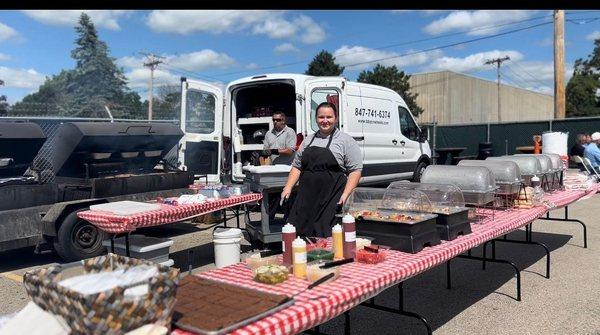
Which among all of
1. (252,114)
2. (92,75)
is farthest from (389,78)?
(92,75)

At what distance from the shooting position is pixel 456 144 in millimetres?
21047

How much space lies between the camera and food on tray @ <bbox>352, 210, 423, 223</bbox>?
3140mm

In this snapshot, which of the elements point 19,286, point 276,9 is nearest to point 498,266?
point 276,9

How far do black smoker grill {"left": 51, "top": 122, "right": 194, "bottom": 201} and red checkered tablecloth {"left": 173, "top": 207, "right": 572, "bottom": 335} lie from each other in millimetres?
4326

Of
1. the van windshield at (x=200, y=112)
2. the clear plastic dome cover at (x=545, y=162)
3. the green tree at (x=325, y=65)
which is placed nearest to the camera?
the clear plastic dome cover at (x=545, y=162)

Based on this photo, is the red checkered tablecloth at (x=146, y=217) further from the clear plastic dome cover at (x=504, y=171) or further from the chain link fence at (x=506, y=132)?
the chain link fence at (x=506, y=132)

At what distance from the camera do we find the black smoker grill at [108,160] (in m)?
6.19

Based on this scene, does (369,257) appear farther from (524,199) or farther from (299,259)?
(524,199)

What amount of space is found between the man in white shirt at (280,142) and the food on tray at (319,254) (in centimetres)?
463

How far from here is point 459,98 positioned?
4312cm

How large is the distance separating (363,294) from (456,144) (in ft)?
65.4

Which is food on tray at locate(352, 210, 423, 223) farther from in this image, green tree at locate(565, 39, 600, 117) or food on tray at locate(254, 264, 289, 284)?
green tree at locate(565, 39, 600, 117)

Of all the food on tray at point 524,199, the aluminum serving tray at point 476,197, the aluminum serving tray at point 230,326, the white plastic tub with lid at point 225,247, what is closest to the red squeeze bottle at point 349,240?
the aluminum serving tray at point 230,326

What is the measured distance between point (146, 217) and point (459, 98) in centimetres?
4226
